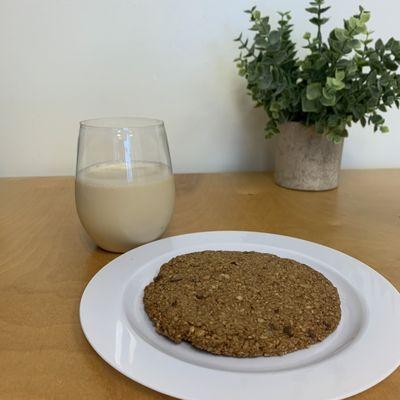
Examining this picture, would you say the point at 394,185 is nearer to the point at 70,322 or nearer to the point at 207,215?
the point at 207,215

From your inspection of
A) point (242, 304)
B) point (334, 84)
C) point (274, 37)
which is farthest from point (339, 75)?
point (242, 304)

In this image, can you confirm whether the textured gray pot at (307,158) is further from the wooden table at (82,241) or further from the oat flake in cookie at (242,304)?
the oat flake in cookie at (242,304)

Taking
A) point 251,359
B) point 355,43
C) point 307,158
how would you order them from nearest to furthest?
point 251,359
point 355,43
point 307,158

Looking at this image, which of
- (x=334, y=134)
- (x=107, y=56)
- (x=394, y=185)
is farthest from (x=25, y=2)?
(x=394, y=185)

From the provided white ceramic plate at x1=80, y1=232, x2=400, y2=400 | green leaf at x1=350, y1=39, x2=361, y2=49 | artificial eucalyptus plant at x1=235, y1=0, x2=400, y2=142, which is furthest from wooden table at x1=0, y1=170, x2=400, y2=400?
green leaf at x1=350, y1=39, x2=361, y2=49

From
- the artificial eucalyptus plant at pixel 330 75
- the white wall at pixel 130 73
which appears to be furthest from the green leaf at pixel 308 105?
the white wall at pixel 130 73

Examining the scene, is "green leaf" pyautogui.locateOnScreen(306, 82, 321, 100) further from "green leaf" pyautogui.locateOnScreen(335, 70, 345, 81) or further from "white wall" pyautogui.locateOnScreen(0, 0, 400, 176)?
"white wall" pyautogui.locateOnScreen(0, 0, 400, 176)

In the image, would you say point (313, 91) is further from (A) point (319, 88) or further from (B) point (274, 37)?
(B) point (274, 37)
